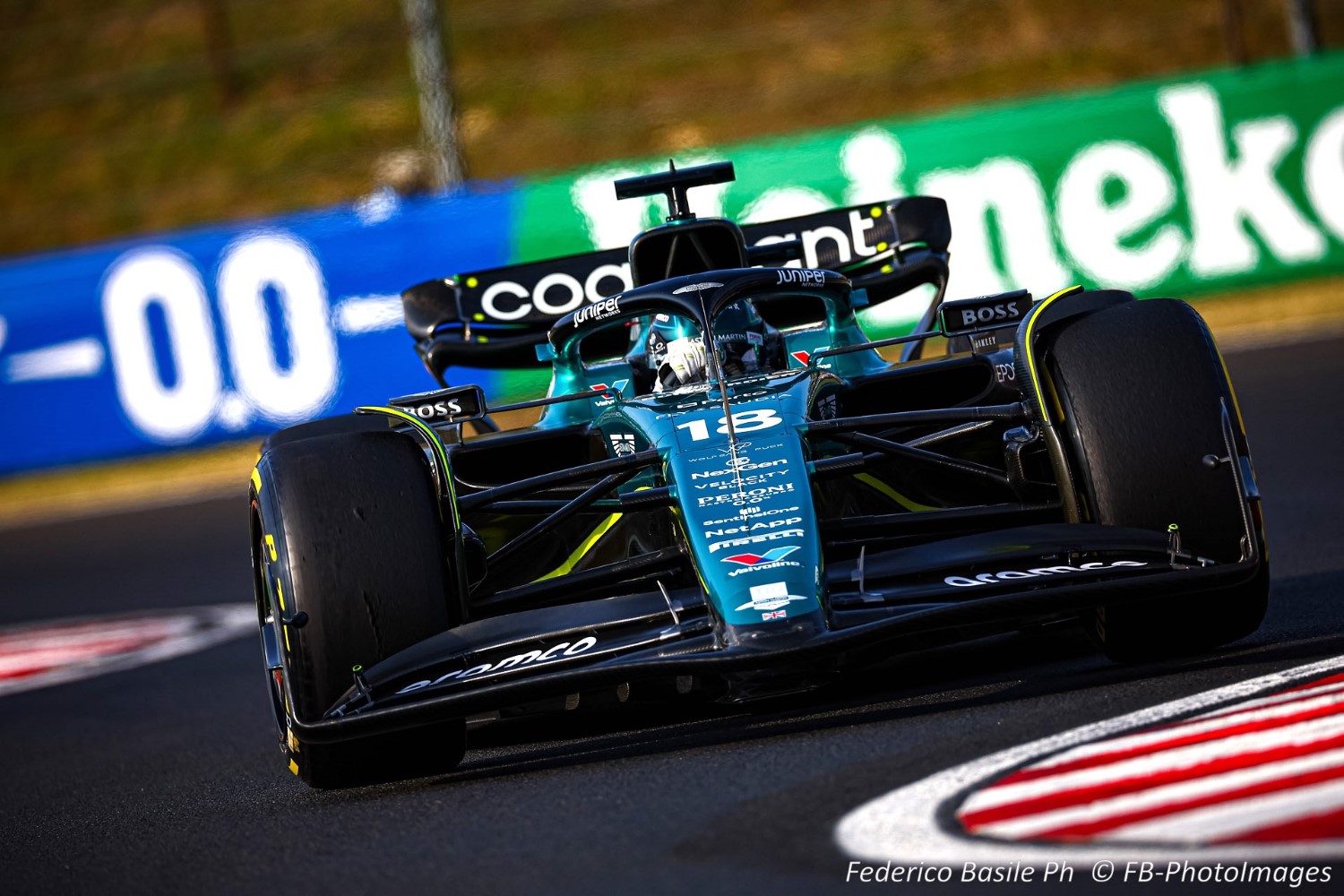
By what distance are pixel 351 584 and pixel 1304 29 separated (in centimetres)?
1282

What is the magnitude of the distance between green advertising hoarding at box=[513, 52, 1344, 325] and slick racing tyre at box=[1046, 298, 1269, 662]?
9.43 m

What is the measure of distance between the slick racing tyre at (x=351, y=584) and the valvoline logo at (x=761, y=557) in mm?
859

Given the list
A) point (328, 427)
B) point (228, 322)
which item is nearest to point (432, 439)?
point (328, 427)

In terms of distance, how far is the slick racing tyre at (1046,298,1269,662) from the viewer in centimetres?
529

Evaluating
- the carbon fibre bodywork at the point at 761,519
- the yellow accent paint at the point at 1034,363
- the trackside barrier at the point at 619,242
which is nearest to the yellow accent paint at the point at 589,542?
the carbon fibre bodywork at the point at 761,519

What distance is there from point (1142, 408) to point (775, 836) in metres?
1.91

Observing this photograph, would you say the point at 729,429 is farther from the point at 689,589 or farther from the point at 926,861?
the point at 926,861

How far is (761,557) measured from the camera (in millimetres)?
5004

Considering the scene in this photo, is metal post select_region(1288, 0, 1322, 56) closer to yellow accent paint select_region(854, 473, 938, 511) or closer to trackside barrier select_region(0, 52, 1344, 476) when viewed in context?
trackside barrier select_region(0, 52, 1344, 476)

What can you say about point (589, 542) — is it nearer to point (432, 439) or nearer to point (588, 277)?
point (432, 439)

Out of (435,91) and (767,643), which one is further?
(435,91)

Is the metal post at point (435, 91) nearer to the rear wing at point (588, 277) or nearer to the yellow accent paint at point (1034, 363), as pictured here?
the rear wing at point (588, 277)

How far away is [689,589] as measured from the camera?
525 cm

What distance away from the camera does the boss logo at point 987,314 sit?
608cm
